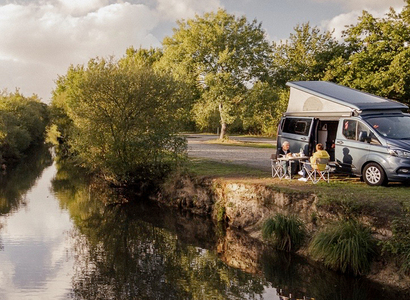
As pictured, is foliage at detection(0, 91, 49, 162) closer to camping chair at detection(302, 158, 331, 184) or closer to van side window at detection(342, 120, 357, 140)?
camping chair at detection(302, 158, 331, 184)

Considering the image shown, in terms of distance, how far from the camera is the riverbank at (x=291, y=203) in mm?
10484

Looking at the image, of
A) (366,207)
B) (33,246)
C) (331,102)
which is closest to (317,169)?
(331,102)

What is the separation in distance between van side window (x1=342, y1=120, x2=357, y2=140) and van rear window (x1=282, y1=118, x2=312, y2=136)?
1655 mm

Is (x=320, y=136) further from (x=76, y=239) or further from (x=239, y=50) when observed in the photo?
(x=239, y=50)

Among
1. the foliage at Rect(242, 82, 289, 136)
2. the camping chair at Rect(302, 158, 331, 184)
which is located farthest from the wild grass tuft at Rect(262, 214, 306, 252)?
the foliage at Rect(242, 82, 289, 136)

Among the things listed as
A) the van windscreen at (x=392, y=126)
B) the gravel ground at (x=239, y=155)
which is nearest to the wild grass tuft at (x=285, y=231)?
the van windscreen at (x=392, y=126)

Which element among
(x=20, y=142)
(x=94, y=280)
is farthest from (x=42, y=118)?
(x=94, y=280)

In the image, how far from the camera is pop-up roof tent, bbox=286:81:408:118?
15508 millimetres

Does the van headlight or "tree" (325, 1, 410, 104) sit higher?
"tree" (325, 1, 410, 104)

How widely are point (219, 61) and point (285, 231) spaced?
29084 millimetres

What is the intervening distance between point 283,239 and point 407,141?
5.12m

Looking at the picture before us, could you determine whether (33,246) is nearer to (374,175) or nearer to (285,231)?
(285,231)

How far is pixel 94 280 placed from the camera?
→ 10758 mm

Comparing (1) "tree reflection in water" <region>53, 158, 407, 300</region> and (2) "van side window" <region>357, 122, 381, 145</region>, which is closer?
(1) "tree reflection in water" <region>53, 158, 407, 300</region>
